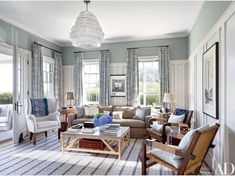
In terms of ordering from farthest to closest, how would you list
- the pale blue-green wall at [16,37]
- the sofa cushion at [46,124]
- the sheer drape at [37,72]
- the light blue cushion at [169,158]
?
the sheer drape at [37,72]
the sofa cushion at [46,124]
the pale blue-green wall at [16,37]
the light blue cushion at [169,158]

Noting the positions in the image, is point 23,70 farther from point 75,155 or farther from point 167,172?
point 167,172

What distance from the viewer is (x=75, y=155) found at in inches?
142

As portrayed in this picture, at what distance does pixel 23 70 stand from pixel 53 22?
57.6 inches

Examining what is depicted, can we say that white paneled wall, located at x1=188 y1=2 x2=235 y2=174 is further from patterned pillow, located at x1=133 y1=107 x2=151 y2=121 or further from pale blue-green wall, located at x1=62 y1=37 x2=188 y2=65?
pale blue-green wall, located at x1=62 y1=37 x2=188 y2=65

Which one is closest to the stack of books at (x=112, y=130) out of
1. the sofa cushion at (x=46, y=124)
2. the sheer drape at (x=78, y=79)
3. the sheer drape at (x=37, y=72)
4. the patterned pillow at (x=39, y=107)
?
the sofa cushion at (x=46, y=124)

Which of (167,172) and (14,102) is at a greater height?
(14,102)

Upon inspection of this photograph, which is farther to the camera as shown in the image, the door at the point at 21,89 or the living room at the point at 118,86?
the door at the point at 21,89

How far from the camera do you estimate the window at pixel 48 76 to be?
6019 mm

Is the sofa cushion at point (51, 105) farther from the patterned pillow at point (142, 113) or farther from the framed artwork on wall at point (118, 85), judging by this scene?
the patterned pillow at point (142, 113)

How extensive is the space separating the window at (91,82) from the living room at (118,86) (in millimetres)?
35

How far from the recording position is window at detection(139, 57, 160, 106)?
605 centimetres

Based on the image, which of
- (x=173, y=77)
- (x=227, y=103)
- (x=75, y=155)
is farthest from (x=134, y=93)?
(x=227, y=103)

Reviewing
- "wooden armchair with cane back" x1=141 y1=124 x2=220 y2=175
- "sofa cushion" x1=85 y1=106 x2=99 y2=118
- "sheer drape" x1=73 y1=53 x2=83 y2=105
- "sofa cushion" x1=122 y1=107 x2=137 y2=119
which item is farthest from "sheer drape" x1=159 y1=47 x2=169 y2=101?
"wooden armchair with cane back" x1=141 y1=124 x2=220 y2=175

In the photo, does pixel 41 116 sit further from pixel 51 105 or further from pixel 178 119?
pixel 178 119
